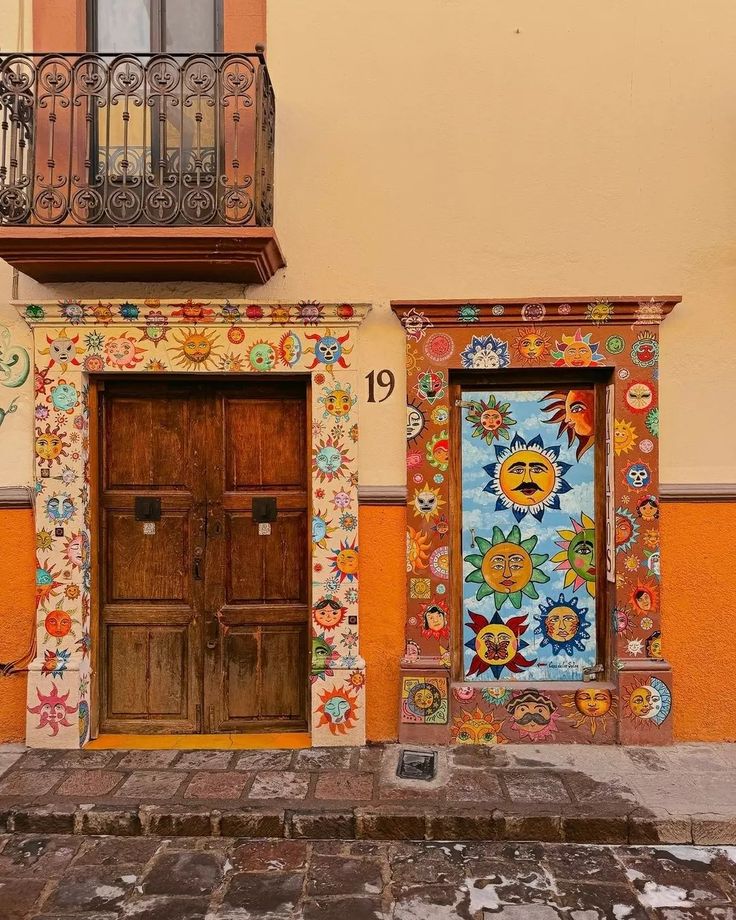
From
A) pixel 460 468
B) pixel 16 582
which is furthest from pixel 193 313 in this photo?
pixel 16 582

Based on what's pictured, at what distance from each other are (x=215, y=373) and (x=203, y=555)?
1.37 meters

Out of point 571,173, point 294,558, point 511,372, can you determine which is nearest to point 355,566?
point 294,558

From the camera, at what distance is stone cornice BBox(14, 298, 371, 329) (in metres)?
4.84

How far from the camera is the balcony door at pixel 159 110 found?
4617 millimetres

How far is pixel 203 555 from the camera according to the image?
5.10 metres

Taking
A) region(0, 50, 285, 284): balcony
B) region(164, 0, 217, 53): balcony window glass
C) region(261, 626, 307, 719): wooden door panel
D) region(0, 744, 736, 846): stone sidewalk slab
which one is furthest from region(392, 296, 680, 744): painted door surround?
region(164, 0, 217, 53): balcony window glass

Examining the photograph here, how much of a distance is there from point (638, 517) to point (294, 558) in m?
2.56

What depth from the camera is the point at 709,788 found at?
423 cm

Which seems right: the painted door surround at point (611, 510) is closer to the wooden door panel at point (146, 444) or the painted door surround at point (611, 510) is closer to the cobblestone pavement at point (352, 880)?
the cobblestone pavement at point (352, 880)

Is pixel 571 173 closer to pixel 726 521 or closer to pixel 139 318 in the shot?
pixel 726 521

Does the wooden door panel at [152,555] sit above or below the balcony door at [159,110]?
below

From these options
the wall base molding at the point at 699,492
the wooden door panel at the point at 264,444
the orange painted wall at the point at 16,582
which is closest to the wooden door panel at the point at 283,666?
the wooden door panel at the point at 264,444

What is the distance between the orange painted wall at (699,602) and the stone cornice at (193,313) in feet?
9.35

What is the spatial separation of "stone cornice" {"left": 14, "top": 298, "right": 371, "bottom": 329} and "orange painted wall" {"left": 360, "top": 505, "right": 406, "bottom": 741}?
56.2 inches
